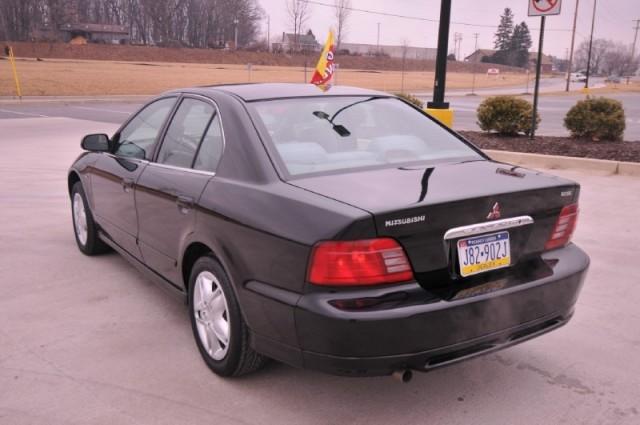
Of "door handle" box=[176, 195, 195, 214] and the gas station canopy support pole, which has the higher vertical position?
the gas station canopy support pole

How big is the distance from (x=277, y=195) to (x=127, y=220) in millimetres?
1862

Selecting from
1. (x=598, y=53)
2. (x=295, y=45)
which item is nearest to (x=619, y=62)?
(x=598, y=53)

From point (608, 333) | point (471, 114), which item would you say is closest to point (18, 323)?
point (608, 333)

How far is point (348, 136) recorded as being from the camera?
3.48 meters

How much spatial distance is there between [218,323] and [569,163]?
800 cm

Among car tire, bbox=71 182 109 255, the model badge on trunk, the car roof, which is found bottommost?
car tire, bbox=71 182 109 255

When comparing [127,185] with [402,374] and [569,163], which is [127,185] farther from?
[569,163]

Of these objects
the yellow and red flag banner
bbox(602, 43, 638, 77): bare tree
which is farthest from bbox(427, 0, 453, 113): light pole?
bbox(602, 43, 638, 77): bare tree

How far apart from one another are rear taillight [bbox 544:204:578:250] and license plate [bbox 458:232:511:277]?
38 cm

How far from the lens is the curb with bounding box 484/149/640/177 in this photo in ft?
30.0

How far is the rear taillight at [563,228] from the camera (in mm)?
3115

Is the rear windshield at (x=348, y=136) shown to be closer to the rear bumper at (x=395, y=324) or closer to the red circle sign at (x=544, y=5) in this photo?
the rear bumper at (x=395, y=324)

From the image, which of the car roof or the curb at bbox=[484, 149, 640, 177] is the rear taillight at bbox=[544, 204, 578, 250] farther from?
the curb at bbox=[484, 149, 640, 177]

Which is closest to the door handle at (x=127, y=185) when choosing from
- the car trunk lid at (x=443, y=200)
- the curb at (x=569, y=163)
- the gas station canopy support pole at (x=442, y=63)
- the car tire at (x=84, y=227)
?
the car tire at (x=84, y=227)
